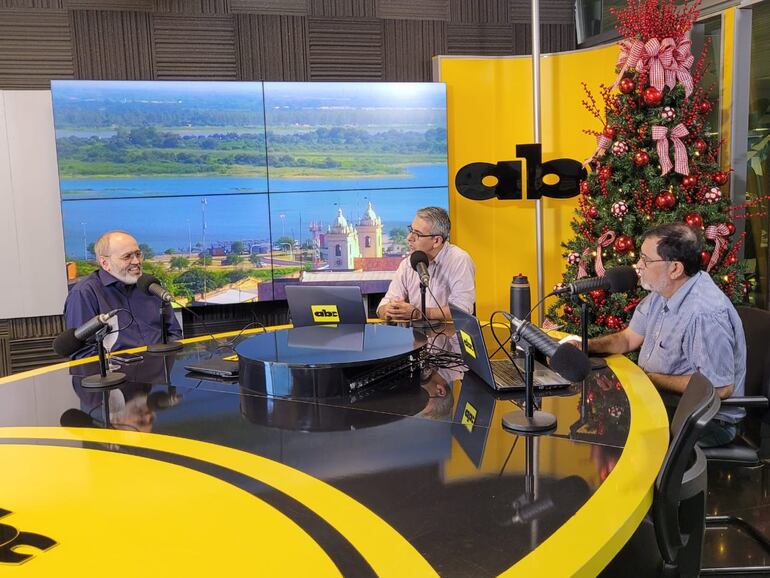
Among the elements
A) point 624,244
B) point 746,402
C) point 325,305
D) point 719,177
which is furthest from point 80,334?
point 719,177

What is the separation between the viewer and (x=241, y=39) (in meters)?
5.05

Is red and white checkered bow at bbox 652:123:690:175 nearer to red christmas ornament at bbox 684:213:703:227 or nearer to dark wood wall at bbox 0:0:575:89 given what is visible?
red christmas ornament at bbox 684:213:703:227

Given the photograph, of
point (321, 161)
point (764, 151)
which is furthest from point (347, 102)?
point (764, 151)

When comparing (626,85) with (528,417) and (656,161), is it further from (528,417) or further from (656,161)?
(528,417)

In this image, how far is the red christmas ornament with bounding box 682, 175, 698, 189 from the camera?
422 centimetres

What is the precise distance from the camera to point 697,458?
6.39 ft

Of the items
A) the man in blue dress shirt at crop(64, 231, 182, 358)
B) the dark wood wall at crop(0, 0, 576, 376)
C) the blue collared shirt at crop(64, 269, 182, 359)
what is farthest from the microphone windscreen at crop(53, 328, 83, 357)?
the dark wood wall at crop(0, 0, 576, 376)

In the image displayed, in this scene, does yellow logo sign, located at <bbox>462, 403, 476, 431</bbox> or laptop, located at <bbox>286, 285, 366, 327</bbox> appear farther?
laptop, located at <bbox>286, 285, 366, 327</bbox>

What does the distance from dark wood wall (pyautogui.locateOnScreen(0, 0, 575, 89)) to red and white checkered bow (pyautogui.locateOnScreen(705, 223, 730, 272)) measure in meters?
2.22

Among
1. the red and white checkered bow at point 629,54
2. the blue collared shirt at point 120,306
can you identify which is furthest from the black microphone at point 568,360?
the red and white checkered bow at point 629,54

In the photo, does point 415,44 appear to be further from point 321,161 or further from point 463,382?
point 463,382

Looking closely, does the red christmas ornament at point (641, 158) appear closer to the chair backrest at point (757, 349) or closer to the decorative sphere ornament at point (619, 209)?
the decorative sphere ornament at point (619, 209)

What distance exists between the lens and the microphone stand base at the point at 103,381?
2424 mm

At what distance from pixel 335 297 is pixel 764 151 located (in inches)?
129
